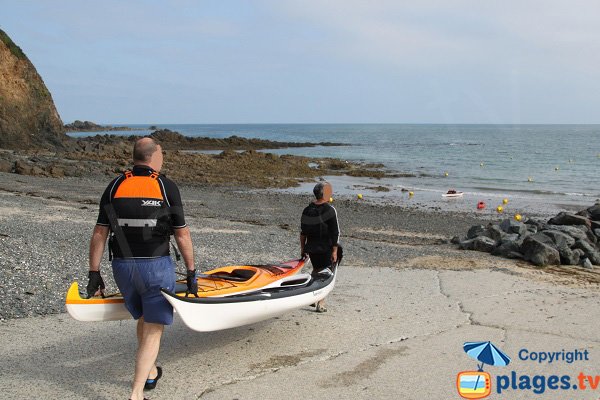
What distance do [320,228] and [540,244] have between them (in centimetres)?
624

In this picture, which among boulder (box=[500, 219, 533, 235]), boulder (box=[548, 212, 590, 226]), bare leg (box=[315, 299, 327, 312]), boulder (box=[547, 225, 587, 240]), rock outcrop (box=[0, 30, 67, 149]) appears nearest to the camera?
bare leg (box=[315, 299, 327, 312])

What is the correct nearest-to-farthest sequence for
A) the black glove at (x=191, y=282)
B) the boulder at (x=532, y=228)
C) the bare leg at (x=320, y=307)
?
the black glove at (x=191, y=282) → the bare leg at (x=320, y=307) → the boulder at (x=532, y=228)

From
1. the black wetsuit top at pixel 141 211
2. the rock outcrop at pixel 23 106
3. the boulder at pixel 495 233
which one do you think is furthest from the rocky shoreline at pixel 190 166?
the black wetsuit top at pixel 141 211

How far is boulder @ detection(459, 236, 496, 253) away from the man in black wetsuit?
6.68 meters

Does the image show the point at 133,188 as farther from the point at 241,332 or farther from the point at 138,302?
the point at 241,332

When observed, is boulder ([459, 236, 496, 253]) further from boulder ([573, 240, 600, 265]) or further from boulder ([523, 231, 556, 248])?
boulder ([573, 240, 600, 265])

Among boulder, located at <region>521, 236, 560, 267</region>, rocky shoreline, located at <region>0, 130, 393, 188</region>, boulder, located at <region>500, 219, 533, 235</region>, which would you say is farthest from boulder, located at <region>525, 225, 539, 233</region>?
rocky shoreline, located at <region>0, 130, 393, 188</region>

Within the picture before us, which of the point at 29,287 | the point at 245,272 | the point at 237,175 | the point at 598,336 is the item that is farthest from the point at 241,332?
the point at 237,175

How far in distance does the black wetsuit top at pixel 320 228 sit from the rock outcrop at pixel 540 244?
231 inches

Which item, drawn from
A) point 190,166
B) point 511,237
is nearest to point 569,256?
point 511,237

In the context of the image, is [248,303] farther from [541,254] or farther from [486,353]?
[541,254]

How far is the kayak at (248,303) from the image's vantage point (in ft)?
15.7

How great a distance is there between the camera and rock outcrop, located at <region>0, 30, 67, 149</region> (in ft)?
127

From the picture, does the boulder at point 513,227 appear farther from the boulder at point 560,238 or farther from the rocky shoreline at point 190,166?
the rocky shoreline at point 190,166
